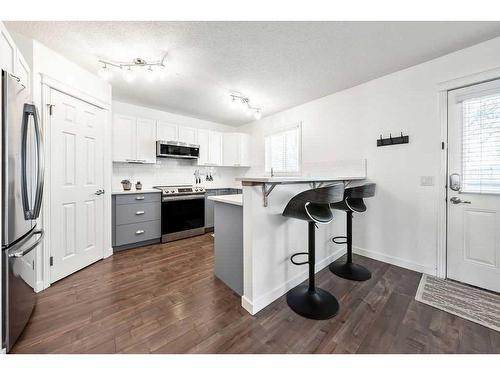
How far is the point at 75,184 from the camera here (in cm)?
233

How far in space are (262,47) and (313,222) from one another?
1822 millimetres

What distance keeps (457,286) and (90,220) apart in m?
4.25

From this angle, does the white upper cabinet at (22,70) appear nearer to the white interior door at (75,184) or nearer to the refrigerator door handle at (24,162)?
the white interior door at (75,184)

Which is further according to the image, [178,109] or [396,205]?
A: [178,109]

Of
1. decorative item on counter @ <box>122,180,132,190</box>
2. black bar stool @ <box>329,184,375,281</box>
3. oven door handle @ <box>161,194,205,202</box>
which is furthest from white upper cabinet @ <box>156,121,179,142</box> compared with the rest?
black bar stool @ <box>329,184,375,281</box>

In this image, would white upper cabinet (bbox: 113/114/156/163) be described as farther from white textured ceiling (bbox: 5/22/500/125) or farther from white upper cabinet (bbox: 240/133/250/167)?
white upper cabinet (bbox: 240/133/250/167)

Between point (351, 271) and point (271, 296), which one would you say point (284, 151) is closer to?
point (351, 271)

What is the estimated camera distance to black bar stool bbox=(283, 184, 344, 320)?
1.57 metres

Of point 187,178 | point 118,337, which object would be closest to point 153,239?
point 187,178

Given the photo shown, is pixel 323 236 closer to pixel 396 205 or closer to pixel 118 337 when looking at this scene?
pixel 396 205

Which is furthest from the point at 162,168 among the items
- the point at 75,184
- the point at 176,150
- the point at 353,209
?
the point at 353,209

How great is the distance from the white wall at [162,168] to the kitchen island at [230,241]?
92.7 inches

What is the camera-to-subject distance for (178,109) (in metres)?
3.93

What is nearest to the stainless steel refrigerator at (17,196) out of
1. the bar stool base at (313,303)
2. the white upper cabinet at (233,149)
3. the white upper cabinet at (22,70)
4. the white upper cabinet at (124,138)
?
the white upper cabinet at (22,70)
